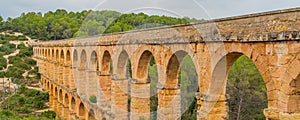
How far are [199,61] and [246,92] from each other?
462 inches

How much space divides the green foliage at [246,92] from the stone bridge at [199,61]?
Answer: 7.88 m

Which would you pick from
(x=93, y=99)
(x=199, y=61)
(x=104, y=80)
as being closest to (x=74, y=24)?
(x=93, y=99)

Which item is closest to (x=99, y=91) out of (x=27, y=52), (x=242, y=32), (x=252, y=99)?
(x=252, y=99)

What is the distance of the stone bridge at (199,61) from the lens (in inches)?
229

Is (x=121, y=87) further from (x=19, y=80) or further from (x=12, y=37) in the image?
(x=12, y=37)

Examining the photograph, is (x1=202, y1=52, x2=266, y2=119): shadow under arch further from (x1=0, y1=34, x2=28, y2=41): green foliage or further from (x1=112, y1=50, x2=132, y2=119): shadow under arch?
(x1=0, y1=34, x2=28, y2=41): green foliage

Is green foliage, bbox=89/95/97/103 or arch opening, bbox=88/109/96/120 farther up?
green foliage, bbox=89/95/97/103

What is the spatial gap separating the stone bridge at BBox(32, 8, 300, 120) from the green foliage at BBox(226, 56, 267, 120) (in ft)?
25.9

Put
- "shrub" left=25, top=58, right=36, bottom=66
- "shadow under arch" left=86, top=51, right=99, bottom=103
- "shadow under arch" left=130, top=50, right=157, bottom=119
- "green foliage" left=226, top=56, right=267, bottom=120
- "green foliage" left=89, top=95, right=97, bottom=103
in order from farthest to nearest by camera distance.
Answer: "shrub" left=25, top=58, right=36, bottom=66 < "green foliage" left=226, top=56, right=267, bottom=120 < "shadow under arch" left=86, top=51, right=99, bottom=103 < "green foliage" left=89, top=95, right=97, bottom=103 < "shadow under arch" left=130, top=50, right=157, bottom=119

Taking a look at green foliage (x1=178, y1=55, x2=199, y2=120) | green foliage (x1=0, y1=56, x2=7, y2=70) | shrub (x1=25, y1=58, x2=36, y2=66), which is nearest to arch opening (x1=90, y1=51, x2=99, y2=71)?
green foliage (x1=178, y1=55, x2=199, y2=120)

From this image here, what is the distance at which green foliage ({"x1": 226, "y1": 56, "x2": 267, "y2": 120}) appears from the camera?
1847cm

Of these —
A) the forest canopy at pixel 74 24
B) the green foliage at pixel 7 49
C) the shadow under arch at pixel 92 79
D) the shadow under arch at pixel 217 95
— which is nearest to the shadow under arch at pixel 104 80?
the shadow under arch at pixel 92 79

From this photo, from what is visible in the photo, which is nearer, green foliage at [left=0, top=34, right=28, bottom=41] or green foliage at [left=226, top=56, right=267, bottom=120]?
green foliage at [left=226, top=56, right=267, bottom=120]

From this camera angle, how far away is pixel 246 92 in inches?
745
